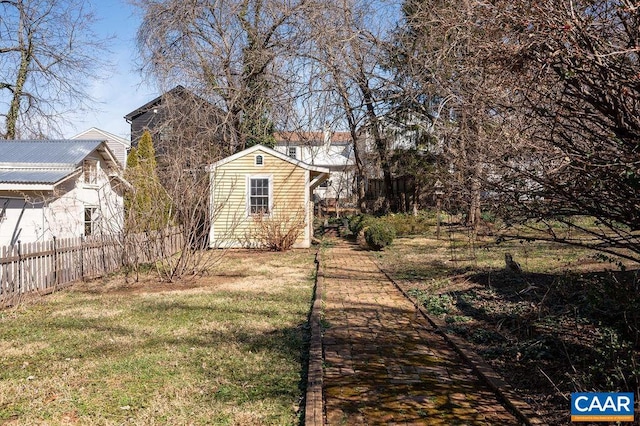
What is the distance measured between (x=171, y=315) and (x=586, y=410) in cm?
613

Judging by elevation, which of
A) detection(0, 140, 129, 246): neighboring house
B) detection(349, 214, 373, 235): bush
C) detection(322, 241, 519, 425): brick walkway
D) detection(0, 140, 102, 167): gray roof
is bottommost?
detection(322, 241, 519, 425): brick walkway

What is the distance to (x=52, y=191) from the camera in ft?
45.9

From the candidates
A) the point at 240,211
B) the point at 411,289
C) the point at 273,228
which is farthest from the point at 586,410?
the point at 240,211

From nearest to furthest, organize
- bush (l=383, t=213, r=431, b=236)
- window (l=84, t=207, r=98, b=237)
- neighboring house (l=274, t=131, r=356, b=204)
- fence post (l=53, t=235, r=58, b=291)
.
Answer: fence post (l=53, t=235, r=58, b=291), window (l=84, t=207, r=98, b=237), bush (l=383, t=213, r=431, b=236), neighboring house (l=274, t=131, r=356, b=204)

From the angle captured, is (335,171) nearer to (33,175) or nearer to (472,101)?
(33,175)

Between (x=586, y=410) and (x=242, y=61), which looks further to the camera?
(x=242, y=61)

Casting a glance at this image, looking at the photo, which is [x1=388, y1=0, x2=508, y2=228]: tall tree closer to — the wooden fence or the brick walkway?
the brick walkway

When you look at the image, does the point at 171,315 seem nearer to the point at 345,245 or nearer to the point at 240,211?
the point at 240,211

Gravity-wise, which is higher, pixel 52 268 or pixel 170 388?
pixel 52 268

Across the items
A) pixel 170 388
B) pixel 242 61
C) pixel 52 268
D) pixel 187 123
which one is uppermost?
pixel 242 61

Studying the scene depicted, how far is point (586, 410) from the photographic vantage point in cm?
391

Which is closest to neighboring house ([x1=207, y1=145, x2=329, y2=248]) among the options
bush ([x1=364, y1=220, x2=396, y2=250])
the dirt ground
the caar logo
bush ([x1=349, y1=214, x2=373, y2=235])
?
bush ([x1=364, y1=220, x2=396, y2=250])

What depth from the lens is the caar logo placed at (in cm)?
373

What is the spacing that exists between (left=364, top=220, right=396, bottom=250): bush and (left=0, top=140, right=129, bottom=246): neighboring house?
8142 millimetres
